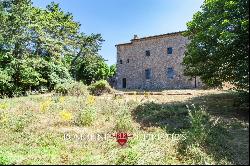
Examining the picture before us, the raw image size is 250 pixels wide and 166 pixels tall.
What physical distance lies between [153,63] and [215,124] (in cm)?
2952

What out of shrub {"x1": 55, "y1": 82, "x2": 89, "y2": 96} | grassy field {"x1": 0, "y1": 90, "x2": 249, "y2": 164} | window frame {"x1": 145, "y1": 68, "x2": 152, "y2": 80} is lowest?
grassy field {"x1": 0, "y1": 90, "x2": 249, "y2": 164}

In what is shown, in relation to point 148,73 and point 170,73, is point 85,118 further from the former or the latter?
point 148,73

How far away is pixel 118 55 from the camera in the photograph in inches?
1823

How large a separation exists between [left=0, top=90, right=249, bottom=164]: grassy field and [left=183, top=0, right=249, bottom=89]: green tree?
144 cm

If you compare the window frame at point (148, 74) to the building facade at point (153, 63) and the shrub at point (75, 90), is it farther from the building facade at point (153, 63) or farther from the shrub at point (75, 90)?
the shrub at point (75, 90)

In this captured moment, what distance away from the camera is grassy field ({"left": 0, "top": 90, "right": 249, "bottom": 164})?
1002 cm

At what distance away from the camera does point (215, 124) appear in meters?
12.7

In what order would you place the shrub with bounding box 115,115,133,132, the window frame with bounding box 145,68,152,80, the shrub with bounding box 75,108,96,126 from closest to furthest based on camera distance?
1. the shrub with bounding box 115,115,133,132
2. the shrub with bounding box 75,108,96,126
3. the window frame with bounding box 145,68,152,80

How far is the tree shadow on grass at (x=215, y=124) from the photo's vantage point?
10297 mm

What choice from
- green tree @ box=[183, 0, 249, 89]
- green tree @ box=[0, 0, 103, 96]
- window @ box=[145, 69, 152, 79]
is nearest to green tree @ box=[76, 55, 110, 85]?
window @ box=[145, 69, 152, 79]

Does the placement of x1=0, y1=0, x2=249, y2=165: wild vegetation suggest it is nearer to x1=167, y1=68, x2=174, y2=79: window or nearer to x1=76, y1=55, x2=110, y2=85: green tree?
x1=167, y1=68, x2=174, y2=79: window

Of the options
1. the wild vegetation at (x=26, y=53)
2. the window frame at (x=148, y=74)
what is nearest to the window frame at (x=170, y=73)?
the window frame at (x=148, y=74)

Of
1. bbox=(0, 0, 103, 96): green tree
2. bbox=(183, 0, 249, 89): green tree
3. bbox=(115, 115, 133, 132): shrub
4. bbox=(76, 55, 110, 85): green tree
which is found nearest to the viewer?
bbox=(115, 115, 133, 132): shrub

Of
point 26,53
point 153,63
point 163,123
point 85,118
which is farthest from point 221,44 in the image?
point 153,63
